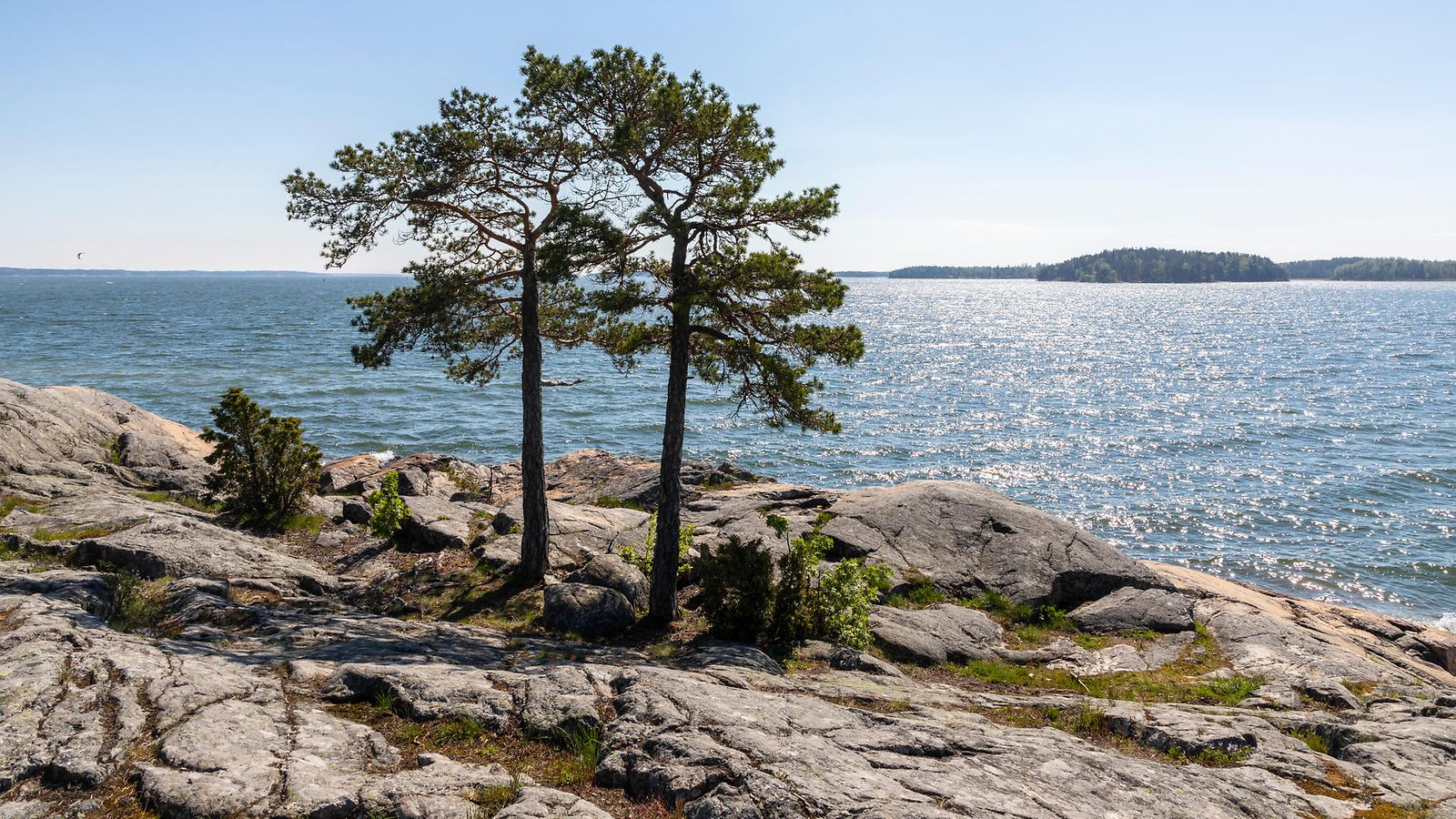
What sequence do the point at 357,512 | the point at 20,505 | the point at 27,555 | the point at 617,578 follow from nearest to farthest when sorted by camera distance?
the point at 27,555
the point at 617,578
the point at 20,505
the point at 357,512

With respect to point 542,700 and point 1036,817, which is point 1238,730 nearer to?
point 1036,817

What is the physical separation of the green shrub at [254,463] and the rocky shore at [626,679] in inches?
30.4

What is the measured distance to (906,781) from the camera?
780cm

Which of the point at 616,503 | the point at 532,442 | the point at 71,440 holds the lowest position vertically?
the point at 616,503

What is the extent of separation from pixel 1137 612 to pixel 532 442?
1342cm

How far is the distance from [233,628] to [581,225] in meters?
8.20

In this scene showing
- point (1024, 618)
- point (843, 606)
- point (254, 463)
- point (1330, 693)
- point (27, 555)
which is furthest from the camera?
point (254, 463)

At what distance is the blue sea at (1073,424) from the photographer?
96.7 ft

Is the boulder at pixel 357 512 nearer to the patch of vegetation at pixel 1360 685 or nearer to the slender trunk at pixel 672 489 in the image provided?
the slender trunk at pixel 672 489

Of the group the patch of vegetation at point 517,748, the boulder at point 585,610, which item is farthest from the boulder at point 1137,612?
the patch of vegetation at point 517,748

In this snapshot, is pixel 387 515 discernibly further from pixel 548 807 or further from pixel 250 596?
pixel 548 807

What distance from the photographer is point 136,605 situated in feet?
37.2

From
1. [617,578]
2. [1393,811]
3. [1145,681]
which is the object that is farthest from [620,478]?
[1393,811]

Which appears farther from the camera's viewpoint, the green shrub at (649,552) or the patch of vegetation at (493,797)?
the green shrub at (649,552)
